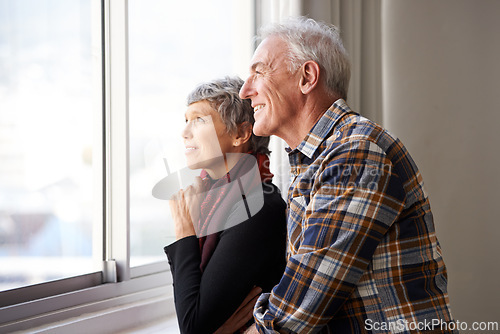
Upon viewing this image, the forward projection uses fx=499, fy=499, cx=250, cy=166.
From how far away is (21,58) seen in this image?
145 cm

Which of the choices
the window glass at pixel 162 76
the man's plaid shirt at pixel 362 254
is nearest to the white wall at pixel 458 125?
the window glass at pixel 162 76

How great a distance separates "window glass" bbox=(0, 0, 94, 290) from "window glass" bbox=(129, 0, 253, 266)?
19 cm

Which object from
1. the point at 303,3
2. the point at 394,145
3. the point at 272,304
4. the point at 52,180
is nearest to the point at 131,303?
the point at 52,180

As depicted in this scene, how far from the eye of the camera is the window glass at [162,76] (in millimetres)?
1826

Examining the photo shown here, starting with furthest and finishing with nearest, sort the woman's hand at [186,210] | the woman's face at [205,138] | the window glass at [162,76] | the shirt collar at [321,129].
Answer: the window glass at [162,76] → the woman's face at [205,138] → the woman's hand at [186,210] → the shirt collar at [321,129]

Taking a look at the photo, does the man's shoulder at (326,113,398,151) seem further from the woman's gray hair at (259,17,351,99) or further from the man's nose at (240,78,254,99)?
the man's nose at (240,78,254,99)

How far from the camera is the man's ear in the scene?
1.30 meters

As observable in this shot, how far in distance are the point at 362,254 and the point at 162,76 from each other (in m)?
1.17

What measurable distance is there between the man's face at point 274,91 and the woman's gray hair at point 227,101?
112mm

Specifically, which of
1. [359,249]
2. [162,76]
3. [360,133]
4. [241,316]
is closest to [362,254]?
[359,249]

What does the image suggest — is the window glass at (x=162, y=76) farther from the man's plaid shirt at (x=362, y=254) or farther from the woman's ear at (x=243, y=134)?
the man's plaid shirt at (x=362, y=254)

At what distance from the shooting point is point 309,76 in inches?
51.7

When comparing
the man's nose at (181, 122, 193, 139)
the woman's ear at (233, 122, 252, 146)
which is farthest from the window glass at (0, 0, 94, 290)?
the woman's ear at (233, 122, 252, 146)

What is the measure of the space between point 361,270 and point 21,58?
1.12 m
